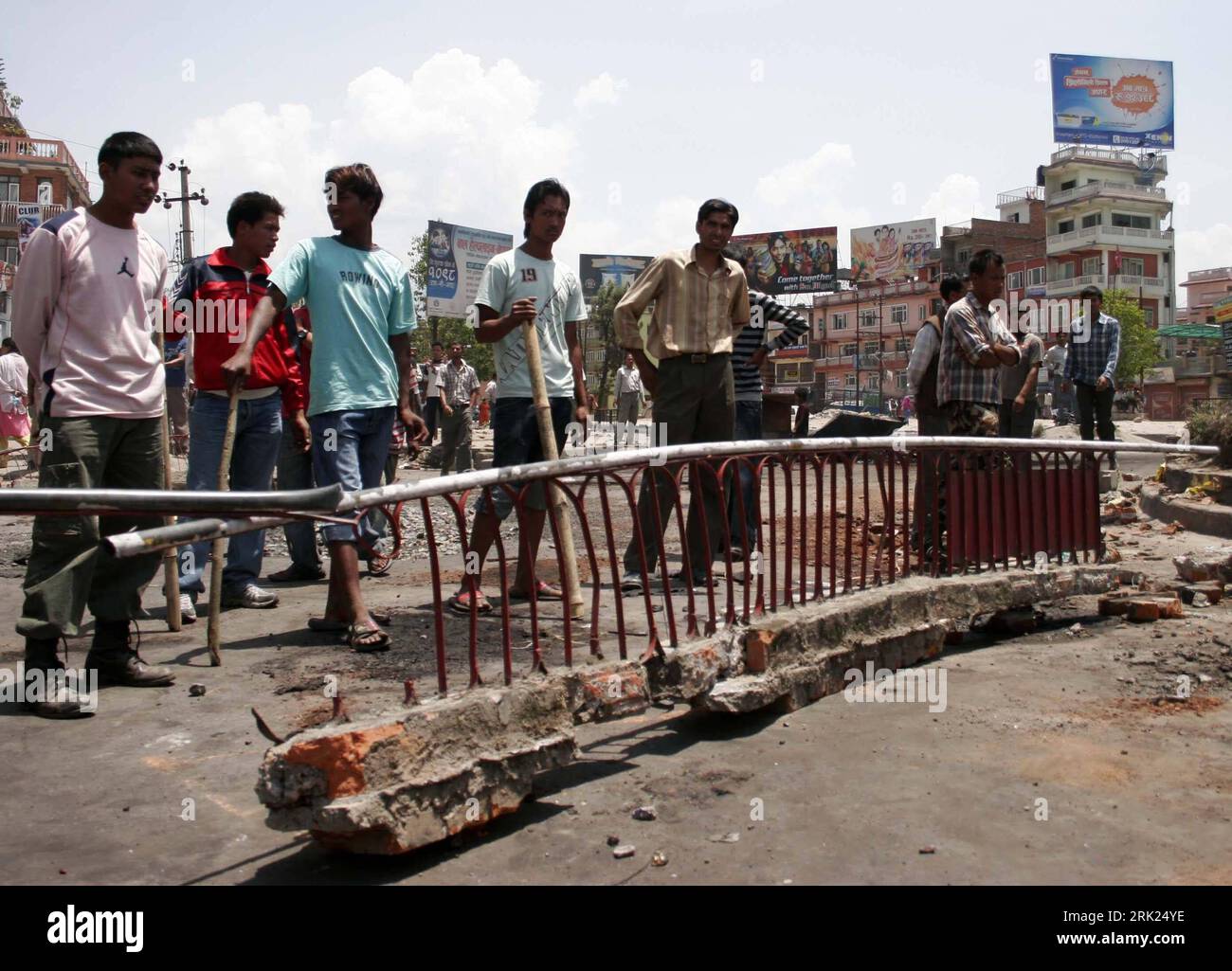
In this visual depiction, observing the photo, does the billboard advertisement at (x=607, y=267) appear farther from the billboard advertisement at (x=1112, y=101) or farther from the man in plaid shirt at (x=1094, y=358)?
the man in plaid shirt at (x=1094, y=358)

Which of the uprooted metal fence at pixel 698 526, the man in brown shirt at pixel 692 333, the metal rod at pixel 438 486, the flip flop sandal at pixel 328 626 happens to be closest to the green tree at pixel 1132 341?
the uprooted metal fence at pixel 698 526

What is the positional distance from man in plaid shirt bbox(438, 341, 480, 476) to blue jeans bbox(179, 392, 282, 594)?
8.22 m

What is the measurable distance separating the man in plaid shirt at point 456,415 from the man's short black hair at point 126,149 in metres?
9.63

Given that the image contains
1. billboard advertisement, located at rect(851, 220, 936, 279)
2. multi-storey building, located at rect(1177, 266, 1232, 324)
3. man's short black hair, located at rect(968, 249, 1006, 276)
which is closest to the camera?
man's short black hair, located at rect(968, 249, 1006, 276)

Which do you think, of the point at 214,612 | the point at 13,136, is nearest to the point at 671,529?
the point at 214,612

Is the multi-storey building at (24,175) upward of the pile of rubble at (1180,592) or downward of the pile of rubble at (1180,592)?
upward

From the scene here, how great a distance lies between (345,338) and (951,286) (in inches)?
199

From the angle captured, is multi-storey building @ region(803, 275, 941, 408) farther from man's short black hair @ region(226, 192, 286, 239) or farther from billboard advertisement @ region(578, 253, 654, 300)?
man's short black hair @ region(226, 192, 286, 239)

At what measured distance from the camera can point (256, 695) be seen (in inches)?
154

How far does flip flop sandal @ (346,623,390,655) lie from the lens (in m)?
4.30

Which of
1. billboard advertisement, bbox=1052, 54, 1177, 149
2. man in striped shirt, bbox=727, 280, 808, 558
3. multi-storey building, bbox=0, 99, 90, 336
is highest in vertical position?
billboard advertisement, bbox=1052, 54, 1177, 149

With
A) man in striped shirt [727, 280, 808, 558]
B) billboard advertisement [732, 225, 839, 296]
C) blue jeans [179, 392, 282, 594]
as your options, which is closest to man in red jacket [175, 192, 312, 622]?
blue jeans [179, 392, 282, 594]

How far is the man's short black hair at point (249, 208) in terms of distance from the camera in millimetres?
5574

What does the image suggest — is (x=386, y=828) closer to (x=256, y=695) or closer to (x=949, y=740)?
(x=256, y=695)
